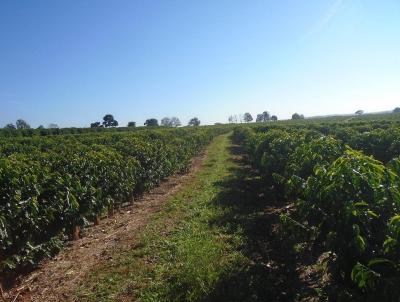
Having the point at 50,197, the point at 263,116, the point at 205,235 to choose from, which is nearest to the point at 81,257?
the point at 50,197

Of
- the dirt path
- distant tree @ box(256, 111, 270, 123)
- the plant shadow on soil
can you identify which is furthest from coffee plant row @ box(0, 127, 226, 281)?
distant tree @ box(256, 111, 270, 123)

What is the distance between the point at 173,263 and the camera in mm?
7512

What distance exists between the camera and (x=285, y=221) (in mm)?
5863

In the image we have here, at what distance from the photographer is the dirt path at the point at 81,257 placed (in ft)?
21.9

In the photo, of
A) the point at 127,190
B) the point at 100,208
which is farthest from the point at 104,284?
the point at 127,190

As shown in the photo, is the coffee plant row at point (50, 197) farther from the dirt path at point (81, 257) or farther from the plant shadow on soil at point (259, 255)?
the plant shadow on soil at point (259, 255)

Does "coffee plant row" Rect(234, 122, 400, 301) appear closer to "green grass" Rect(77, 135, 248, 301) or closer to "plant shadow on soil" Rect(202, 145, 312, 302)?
"plant shadow on soil" Rect(202, 145, 312, 302)

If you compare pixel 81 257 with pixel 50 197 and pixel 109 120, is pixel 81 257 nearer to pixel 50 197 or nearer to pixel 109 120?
pixel 50 197

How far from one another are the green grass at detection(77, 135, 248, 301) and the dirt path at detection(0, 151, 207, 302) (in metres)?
0.32

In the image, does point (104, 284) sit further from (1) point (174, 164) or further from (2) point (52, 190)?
(1) point (174, 164)

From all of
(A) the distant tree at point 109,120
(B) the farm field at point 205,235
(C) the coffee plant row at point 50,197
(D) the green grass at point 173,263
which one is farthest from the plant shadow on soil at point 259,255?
(A) the distant tree at point 109,120

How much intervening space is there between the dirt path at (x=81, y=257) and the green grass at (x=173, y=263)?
318 millimetres

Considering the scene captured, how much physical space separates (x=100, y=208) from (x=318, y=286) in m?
6.71

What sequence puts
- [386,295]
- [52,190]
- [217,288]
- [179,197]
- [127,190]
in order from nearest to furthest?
[386,295], [217,288], [52,190], [127,190], [179,197]
